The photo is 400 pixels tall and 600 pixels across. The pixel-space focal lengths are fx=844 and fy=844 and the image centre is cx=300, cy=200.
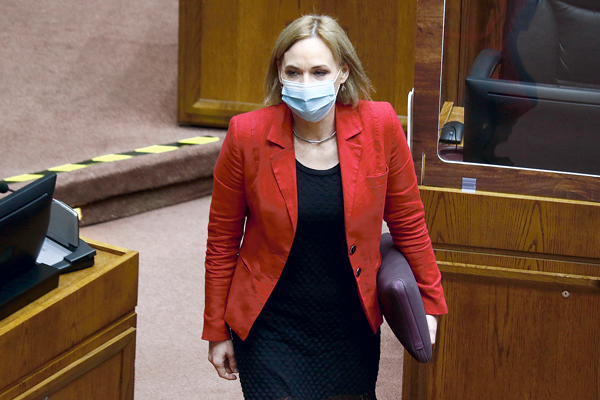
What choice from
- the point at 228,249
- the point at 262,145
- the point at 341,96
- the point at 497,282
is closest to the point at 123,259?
the point at 228,249

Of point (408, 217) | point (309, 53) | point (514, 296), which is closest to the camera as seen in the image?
point (309, 53)

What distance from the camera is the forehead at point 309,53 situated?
1713 mm

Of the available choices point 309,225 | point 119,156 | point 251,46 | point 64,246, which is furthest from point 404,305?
point 251,46

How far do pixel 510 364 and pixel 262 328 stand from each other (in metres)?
0.79

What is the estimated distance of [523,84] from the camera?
205 cm

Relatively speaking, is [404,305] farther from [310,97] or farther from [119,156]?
[119,156]

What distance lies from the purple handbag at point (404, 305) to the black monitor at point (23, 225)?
2.31ft

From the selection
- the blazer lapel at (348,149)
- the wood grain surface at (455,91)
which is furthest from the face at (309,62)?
the wood grain surface at (455,91)

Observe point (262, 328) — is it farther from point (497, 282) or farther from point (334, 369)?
point (497, 282)

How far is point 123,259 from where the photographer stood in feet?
6.25

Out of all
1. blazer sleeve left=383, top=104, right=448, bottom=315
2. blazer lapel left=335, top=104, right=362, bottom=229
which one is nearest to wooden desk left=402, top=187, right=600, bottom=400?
blazer sleeve left=383, top=104, right=448, bottom=315

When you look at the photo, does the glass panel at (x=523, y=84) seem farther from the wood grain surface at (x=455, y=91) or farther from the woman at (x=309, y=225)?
the woman at (x=309, y=225)

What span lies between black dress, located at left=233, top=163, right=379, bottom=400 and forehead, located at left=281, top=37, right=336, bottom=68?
0.21 metres

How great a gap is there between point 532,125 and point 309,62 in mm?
673
